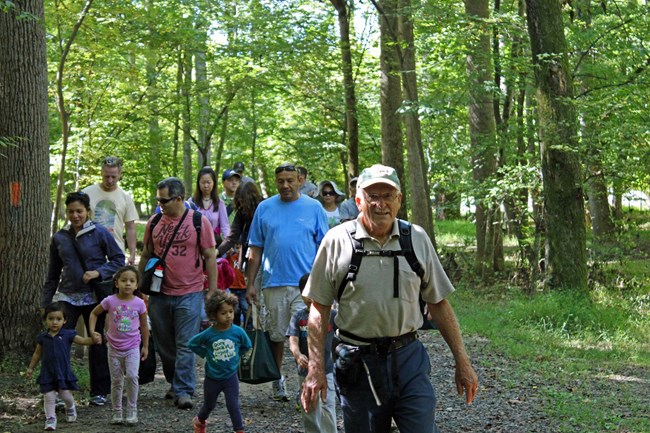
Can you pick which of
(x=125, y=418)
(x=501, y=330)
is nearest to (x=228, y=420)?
(x=125, y=418)

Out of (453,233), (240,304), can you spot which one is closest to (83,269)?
(240,304)

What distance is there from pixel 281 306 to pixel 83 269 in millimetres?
2011

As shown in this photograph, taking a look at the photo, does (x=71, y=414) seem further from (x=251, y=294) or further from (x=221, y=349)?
(x=251, y=294)

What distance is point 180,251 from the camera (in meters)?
8.04

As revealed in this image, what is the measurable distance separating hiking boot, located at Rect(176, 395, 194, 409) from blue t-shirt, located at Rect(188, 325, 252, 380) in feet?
4.21

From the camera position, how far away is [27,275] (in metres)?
9.42

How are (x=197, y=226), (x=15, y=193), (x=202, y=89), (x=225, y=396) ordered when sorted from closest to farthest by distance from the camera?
(x=225, y=396), (x=197, y=226), (x=15, y=193), (x=202, y=89)

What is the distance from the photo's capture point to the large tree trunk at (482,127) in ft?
55.8

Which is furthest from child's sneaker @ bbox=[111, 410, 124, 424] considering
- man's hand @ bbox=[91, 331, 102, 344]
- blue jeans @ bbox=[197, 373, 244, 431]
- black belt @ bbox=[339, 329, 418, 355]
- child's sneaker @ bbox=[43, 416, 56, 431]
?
black belt @ bbox=[339, 329, 418, 355]

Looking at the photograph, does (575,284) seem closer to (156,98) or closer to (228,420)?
(228,420)

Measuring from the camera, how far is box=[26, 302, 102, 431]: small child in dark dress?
7246 millimetres

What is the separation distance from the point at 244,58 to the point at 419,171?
6221 millimetres

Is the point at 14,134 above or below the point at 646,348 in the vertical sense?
above

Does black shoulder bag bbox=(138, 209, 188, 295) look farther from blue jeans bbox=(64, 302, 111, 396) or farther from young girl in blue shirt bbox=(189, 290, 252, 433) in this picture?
young girl in blue shirt bbox=(189, 290, 252, 433)
